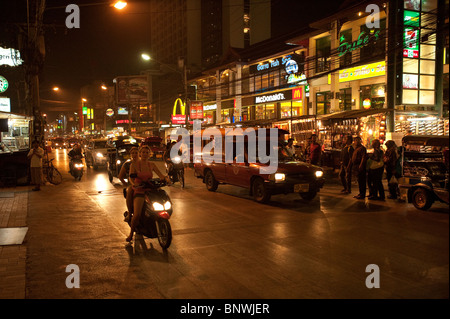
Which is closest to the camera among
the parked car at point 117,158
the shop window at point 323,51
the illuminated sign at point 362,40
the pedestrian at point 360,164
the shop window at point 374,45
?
the pedestrian at point 360,164

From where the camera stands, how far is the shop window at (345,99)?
23.1 metres

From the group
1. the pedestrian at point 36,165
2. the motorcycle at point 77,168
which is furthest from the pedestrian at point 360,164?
the motorcycle at point 77,168

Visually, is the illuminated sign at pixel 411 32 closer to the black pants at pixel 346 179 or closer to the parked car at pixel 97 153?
the black pants at pixel 346 179

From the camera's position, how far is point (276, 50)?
30.1 metres

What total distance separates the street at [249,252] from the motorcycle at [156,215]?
25 cm

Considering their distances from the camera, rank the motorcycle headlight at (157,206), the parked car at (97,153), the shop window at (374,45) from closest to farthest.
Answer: the motorcycle headlight at (157,206), the shop window at (374,45), the parked car at (97,153)

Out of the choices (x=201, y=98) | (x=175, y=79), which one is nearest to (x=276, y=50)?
(x=201, y=98)

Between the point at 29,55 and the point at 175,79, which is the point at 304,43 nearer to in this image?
the point at 29,55

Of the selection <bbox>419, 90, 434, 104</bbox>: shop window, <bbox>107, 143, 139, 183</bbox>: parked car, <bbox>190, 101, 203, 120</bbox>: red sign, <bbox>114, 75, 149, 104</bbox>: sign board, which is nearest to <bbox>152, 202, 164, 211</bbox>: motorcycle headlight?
<bbox>107, 143, 139, 183</bbox>: parked car

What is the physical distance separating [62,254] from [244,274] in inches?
128

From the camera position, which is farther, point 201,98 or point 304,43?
point 201,98

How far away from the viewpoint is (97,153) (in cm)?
2297
